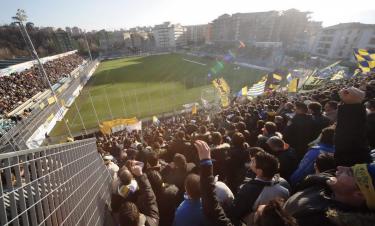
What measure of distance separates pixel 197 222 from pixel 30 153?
1956 millimetres

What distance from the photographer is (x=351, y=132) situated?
3049mm

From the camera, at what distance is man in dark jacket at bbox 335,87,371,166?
116 inches

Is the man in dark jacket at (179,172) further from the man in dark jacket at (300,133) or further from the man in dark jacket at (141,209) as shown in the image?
the man in dark jacket at (300,133)

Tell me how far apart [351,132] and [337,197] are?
4.55 feet

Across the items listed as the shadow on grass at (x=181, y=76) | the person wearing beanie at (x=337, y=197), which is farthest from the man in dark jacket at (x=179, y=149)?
the shadow on grass at (x=181, y=76)

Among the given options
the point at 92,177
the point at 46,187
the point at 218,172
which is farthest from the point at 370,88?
the point at 46,187

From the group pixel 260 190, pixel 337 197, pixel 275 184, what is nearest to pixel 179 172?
pixel 260 190

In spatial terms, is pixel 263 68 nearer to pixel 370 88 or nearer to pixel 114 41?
pixel 370 88

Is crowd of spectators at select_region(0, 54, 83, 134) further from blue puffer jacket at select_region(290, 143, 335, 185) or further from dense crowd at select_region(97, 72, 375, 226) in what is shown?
blue puffer jacket at select_region(290, 143, 335, 185)

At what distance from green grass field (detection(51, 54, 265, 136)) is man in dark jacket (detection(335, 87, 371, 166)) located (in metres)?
25.2

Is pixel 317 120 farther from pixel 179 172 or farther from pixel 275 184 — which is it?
pixel 179 172

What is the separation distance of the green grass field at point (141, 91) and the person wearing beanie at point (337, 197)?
83.8 feet

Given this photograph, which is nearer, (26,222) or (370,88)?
(26,222)

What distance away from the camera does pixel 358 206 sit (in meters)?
1.89
